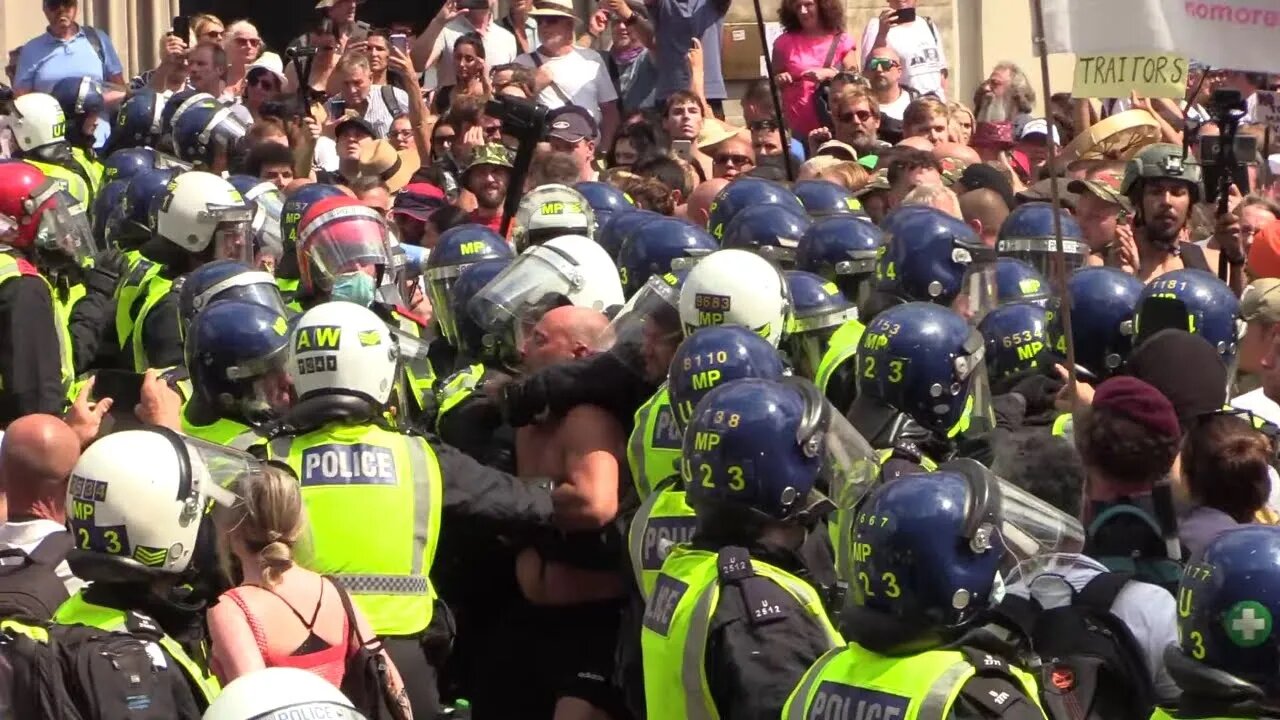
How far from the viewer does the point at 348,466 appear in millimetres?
7008

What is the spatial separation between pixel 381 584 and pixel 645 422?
0.88m

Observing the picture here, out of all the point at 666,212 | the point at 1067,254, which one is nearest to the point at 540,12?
the point at 666,212

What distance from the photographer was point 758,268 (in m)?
7.78

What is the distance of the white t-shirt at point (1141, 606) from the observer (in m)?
5.64

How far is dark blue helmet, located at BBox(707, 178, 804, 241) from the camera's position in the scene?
1008 cm

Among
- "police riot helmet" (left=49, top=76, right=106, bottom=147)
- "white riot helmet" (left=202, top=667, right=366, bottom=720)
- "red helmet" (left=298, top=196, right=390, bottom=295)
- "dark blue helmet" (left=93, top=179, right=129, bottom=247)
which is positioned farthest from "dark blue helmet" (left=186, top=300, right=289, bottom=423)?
"police riot helmet" (left=49, top=76, right=106, bottom=147)

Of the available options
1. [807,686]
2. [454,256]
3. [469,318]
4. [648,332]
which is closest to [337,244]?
[454,256]

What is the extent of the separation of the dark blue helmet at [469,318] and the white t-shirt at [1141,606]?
308 centimetres

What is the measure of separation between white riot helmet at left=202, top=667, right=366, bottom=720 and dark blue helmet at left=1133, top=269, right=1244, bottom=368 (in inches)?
184

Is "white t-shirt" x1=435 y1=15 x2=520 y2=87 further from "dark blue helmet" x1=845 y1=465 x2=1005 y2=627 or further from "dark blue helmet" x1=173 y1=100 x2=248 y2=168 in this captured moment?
"dark blue helmet" x1=845 y1=465 x2=1005 y2=627

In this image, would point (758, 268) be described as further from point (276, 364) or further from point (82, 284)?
point (82, 284)

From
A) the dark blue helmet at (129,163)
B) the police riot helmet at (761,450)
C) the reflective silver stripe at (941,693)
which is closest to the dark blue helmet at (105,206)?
the dark blue helmet at (129,163)

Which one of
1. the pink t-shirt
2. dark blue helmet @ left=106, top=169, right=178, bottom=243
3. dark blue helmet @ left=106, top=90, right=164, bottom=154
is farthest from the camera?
the pink t-shirt

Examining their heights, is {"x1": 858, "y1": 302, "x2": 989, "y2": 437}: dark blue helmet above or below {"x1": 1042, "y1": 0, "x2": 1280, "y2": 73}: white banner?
below
